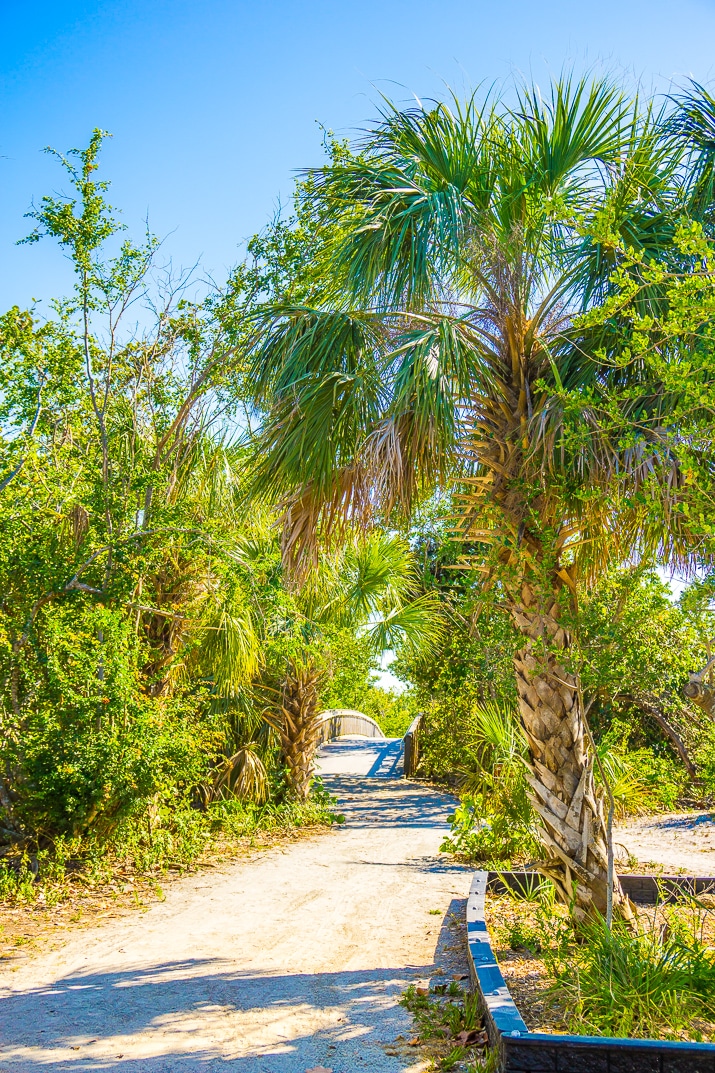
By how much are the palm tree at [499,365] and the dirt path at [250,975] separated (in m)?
1.59

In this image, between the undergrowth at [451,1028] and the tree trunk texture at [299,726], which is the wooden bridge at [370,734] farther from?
the undergrowth at [451,1028]

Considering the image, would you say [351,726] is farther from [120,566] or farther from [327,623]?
[120,566]

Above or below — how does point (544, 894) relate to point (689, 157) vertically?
below

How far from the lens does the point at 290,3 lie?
6.59 metres

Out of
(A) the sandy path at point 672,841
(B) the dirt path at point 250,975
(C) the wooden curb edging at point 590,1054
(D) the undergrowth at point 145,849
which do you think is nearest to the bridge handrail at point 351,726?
(D) the undergrowth at point 145,849

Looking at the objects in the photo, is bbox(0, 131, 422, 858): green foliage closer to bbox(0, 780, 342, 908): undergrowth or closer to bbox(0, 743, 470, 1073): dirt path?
bbox(0, 780, 342, 908): undergrowth

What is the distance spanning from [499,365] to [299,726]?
8.11 m

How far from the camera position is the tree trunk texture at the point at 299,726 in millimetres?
11984

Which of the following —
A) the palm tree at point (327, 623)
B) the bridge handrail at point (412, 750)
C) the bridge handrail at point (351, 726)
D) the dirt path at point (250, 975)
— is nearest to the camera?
the dirt path at point (250, 975)

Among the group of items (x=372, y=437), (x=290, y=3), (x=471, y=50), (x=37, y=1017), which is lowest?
(x=37, y=1017)

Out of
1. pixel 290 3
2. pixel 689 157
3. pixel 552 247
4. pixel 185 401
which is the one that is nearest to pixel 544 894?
pixel 552 247

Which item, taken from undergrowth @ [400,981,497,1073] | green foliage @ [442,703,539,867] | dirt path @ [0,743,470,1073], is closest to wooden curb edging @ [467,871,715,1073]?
undergrowth @ [400,981,497,1073]

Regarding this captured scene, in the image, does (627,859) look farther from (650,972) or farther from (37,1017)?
(37,1017)

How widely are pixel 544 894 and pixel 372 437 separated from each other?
4.01 m
